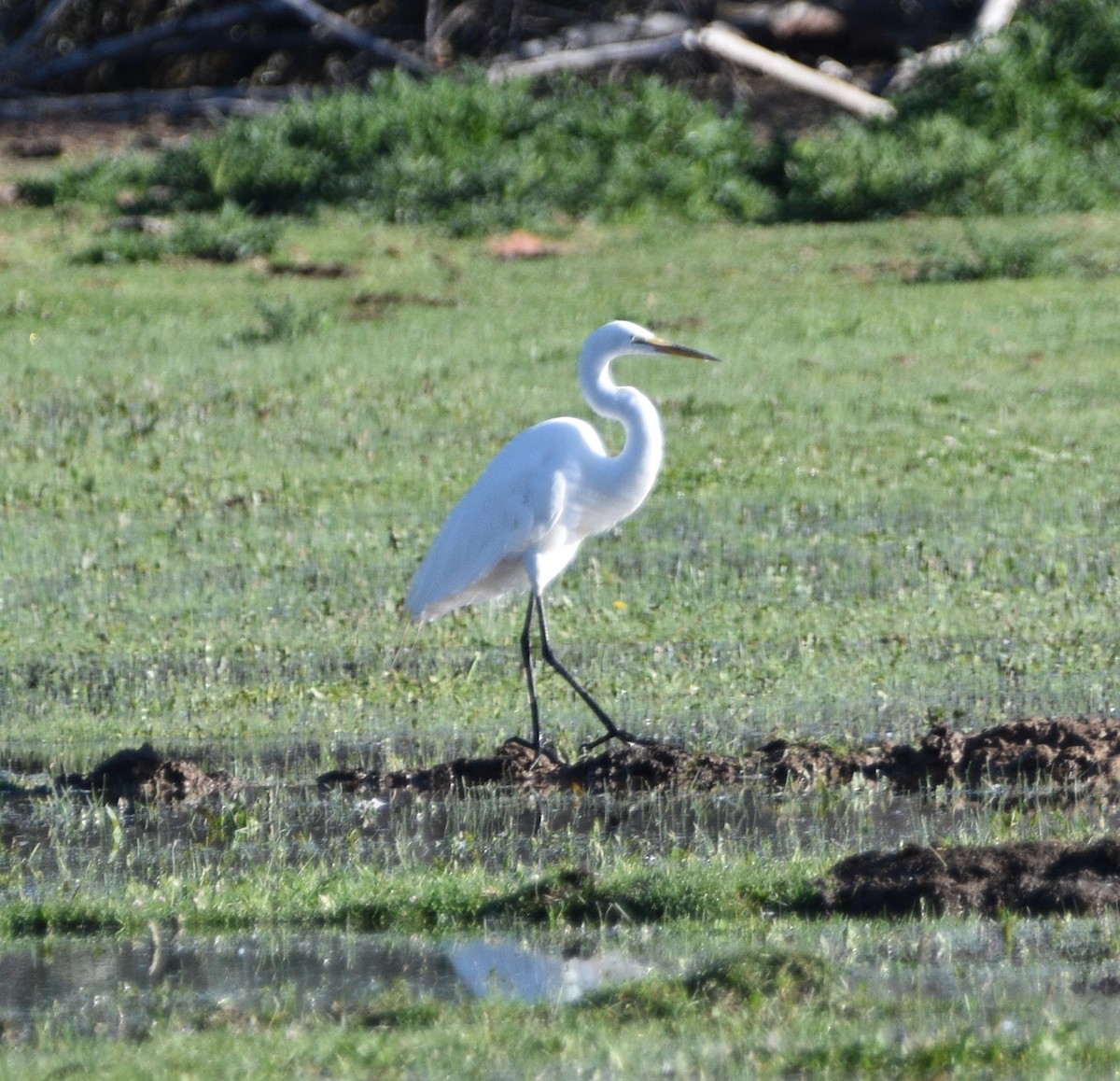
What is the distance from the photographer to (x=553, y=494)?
25.2 feet

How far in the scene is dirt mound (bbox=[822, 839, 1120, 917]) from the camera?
5184 millimetres

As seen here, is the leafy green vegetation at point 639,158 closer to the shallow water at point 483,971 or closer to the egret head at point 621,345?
the egret head at point 621,345

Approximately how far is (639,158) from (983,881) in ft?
50.1

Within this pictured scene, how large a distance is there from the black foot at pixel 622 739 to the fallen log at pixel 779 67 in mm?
16122

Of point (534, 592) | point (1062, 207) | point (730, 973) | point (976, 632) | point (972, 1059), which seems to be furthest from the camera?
point (1062, 207)

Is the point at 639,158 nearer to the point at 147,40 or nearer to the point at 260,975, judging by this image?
the point at 147,40

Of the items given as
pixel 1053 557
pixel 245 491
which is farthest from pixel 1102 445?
pixel 245 491

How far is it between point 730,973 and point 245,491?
765 cm

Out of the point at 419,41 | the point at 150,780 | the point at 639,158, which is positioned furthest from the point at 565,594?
the point at 419,41

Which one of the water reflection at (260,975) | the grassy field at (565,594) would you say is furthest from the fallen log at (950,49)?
the water reflection at (260,975)

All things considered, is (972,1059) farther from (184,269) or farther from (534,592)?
(184,269)

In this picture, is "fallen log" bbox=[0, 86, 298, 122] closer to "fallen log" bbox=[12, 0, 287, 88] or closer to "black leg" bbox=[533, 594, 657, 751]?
"fallen log" bbox=[12, 0, 287, 88]

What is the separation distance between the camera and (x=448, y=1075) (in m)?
4.05

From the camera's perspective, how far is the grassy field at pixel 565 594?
14.8 feet
